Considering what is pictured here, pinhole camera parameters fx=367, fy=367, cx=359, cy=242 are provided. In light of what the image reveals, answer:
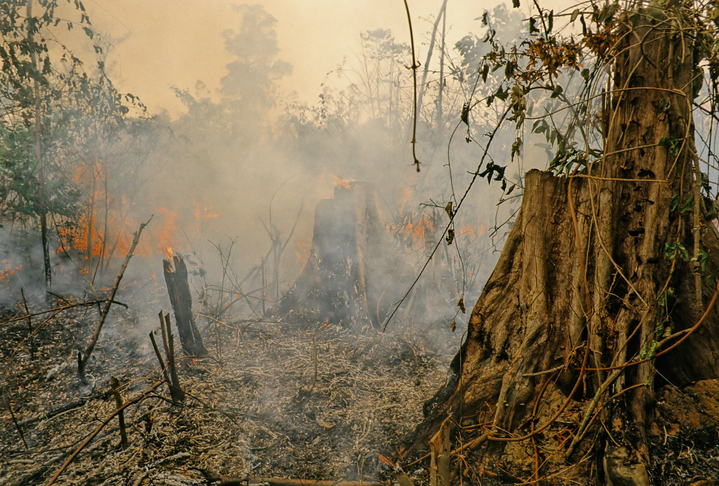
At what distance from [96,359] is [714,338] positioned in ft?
17.3

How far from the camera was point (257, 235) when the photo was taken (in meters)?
11.5

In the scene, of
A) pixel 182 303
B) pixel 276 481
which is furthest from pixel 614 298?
pixel 182 303

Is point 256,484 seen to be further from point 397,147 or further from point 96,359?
point 397,147

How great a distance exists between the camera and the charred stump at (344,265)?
Result: 522cm

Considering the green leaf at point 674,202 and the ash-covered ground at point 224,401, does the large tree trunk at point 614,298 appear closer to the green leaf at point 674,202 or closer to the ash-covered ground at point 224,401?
the green leaf at point 674,202

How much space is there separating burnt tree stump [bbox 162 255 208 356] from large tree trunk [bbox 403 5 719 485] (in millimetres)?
3037

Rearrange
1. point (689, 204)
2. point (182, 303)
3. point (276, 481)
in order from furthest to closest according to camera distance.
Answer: point (182, 303)
point (276, 481)
point (689, 204)

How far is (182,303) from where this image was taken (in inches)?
156

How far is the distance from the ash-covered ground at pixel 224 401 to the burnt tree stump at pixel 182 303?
0.65 ft

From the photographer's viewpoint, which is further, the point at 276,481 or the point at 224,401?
the point at 224,401

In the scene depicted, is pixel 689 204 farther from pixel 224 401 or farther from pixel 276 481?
pixel 224 401

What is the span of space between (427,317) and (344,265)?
54.8 inches

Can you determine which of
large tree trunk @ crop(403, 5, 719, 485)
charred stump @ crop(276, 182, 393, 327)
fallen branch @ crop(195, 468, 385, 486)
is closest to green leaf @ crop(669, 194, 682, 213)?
large tree trunk @ crop(403, 5, 719, 485)

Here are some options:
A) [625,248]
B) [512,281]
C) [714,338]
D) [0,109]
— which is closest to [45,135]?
[0,109]
